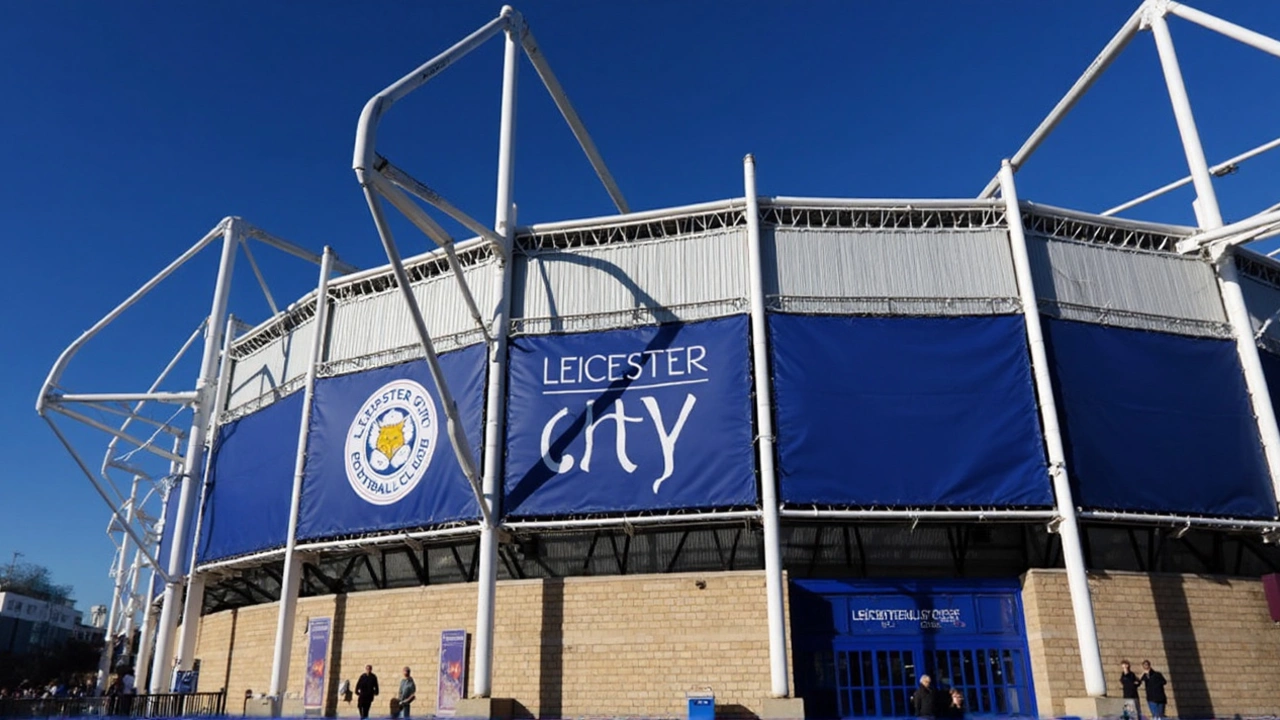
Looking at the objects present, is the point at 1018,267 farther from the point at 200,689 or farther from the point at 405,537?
the point at 200,689

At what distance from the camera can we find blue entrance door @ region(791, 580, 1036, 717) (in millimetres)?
19719

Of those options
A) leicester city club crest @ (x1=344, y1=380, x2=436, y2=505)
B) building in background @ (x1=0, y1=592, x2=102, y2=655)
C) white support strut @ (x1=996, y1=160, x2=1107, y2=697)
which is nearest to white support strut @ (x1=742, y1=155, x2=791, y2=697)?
white support strut @ (x1=996, y1=160, x2=1107, y2=697)

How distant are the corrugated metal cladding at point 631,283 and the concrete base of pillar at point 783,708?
9347 mm

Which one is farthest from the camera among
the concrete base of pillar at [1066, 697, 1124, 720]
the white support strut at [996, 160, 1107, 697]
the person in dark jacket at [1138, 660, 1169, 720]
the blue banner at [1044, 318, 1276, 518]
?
the blue banner at [1044, 318, 1276, 518]

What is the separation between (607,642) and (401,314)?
11502mm

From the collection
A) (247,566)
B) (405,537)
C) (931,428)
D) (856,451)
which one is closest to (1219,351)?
(931,428)

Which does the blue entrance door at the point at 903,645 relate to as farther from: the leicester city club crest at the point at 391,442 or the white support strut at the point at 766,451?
the leicester city club crest at the point at 391,442

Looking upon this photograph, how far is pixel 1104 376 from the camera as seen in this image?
21.6 m

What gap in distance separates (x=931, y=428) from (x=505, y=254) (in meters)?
11.8

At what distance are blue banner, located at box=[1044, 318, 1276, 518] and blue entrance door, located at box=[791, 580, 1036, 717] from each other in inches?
141

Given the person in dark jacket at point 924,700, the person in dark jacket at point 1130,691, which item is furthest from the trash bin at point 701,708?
the person in dark jacket at point 1130,691

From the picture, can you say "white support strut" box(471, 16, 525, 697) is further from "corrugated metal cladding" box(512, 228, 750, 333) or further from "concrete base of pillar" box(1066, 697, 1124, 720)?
"concrete base of pillar" box(1066, 697, 1124, 720)

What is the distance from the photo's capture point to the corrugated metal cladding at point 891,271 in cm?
2242

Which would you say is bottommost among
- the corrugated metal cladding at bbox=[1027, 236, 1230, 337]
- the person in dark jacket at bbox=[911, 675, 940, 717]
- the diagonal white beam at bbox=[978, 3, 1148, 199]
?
the person in dark jacket at bbox=[911, 675, 940, 717]
